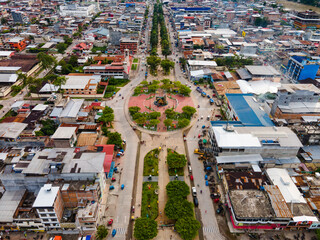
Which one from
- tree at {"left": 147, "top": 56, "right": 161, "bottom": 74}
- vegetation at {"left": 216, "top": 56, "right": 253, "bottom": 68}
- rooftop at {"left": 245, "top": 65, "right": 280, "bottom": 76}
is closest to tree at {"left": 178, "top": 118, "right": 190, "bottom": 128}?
tree at {"left": 147, "top": 56, "right": 161, "bottom": 74}

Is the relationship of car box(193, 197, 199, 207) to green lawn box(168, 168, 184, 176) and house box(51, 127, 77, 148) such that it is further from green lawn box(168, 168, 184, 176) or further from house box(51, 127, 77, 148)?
house box(51, 127, 77, 148)

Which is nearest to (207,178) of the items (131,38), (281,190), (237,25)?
(281,190)

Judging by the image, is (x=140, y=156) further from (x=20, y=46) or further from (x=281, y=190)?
(x=20, y=46)

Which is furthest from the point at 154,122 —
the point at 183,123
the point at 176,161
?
the point at 176,161

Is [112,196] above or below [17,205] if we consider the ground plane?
below

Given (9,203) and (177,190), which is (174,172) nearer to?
(177,190)

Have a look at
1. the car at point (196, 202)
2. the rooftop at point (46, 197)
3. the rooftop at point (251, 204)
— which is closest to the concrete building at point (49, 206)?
the rooftop at point (46, 197)
